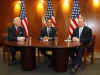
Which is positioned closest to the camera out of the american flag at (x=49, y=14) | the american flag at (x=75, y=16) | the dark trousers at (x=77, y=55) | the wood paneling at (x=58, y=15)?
the dark trousers at (x=77, y=55)

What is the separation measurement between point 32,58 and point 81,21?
168 centimetres

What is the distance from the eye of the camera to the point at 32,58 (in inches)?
166

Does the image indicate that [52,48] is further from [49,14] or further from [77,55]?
[49,14]

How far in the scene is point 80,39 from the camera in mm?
4621

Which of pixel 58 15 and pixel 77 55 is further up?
pixel 58 15

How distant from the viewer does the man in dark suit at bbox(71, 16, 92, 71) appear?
167 inches

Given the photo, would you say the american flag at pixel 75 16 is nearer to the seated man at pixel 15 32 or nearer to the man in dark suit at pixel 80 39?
the man in dark suit at pixel 80 39

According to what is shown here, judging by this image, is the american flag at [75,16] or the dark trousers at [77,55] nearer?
the dark trousers at [77,55]

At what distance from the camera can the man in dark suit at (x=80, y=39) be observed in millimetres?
4236

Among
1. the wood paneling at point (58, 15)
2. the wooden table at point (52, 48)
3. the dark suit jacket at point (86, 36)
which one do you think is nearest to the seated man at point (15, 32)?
the wooden table at point (52, 48)

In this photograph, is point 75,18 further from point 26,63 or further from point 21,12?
point 26,63

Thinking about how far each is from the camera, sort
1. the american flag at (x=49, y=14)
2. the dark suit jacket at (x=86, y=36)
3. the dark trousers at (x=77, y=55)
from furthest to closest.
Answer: the american flag at (x=49, y=14) < the dark suit jacket at (x=86, y=36) < the dark trousers at (x=77, y=55)

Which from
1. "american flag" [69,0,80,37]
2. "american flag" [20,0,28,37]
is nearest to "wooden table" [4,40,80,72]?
"american flag" [69,0,80,37]

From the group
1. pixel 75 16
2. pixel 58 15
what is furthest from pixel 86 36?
pixel 58 15
